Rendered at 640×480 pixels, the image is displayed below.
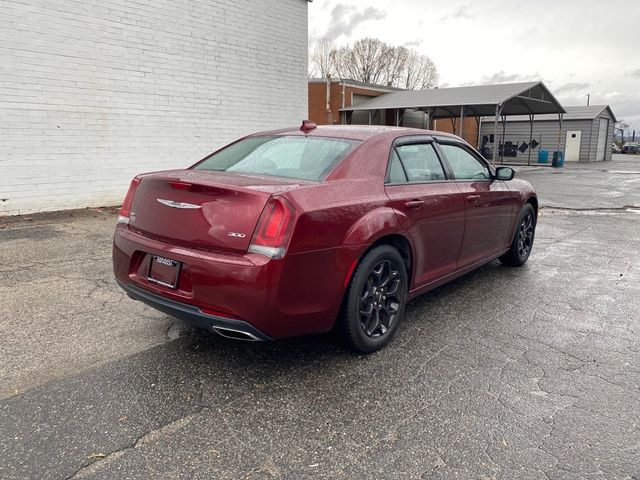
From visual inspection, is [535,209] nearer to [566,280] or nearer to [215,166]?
[566,280]

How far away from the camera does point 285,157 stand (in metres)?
3.60

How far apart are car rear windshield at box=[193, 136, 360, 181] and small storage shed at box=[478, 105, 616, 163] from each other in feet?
100

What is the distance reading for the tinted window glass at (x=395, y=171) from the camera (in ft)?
11.9

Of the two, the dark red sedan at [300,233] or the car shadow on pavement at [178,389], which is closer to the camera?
the car shadow on pavement at [178,389]

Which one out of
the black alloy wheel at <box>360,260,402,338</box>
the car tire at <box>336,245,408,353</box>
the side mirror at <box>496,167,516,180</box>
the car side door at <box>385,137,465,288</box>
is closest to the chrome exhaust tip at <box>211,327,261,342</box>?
the car tire at <box>336,245,408,353</box>

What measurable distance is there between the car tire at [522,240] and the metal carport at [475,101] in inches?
655

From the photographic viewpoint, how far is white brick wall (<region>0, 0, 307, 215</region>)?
8.35 metres

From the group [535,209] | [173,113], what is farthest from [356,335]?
[173,113]

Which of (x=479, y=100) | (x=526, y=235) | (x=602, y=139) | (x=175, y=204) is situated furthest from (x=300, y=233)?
(x=602, y=139)

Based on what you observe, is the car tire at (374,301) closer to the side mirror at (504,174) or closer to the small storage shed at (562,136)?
the side mirror at (504,174)

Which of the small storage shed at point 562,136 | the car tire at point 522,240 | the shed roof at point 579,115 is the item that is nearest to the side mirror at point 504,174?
the car tire at point 522,240

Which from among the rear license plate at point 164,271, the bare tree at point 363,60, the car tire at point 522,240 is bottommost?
the car tire at point 522,240

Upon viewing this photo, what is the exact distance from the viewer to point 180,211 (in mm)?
2998

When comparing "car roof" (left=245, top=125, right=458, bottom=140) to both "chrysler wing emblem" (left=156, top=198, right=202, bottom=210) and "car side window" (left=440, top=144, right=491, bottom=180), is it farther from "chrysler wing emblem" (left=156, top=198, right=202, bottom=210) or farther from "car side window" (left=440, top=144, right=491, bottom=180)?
"chrysler wing emblem" (left=156, top=198, right=202, bottom=210)
